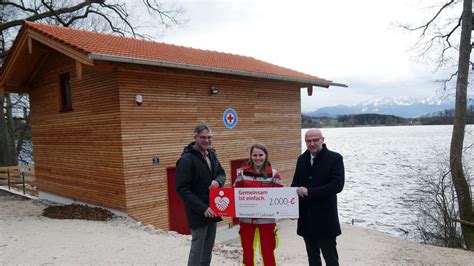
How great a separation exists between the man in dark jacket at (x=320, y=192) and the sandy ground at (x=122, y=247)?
2220 millimetres

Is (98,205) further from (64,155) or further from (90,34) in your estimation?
(90,34)

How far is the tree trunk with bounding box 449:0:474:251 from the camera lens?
12.5m

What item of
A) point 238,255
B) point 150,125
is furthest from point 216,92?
point 238,255

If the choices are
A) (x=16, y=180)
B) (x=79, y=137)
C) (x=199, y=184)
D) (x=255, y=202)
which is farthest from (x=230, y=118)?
(x=16, y=180)

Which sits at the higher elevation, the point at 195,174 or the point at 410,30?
the point at 410,30

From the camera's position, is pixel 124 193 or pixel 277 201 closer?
pixel 277 201

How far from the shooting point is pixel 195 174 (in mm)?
4137

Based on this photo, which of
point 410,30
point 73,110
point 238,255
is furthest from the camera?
point 410,30

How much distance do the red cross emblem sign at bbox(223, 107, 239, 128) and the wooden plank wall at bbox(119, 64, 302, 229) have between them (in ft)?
0.50

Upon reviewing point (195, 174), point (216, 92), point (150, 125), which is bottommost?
point (195, 174)

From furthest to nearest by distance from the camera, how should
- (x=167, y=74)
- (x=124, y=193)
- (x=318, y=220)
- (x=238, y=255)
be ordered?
(x=167, y=74)
(x=124, y=193)
(x=238, y=255)
(x=318, y=220)

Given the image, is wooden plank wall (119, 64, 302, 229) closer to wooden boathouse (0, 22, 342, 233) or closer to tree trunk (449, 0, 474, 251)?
wooden boathouse (0, 22, 342, 233)

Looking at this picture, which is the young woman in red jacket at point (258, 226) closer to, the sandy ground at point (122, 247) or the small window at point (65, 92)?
the sandy ground at point (122, 247)

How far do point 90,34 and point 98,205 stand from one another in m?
4.90
